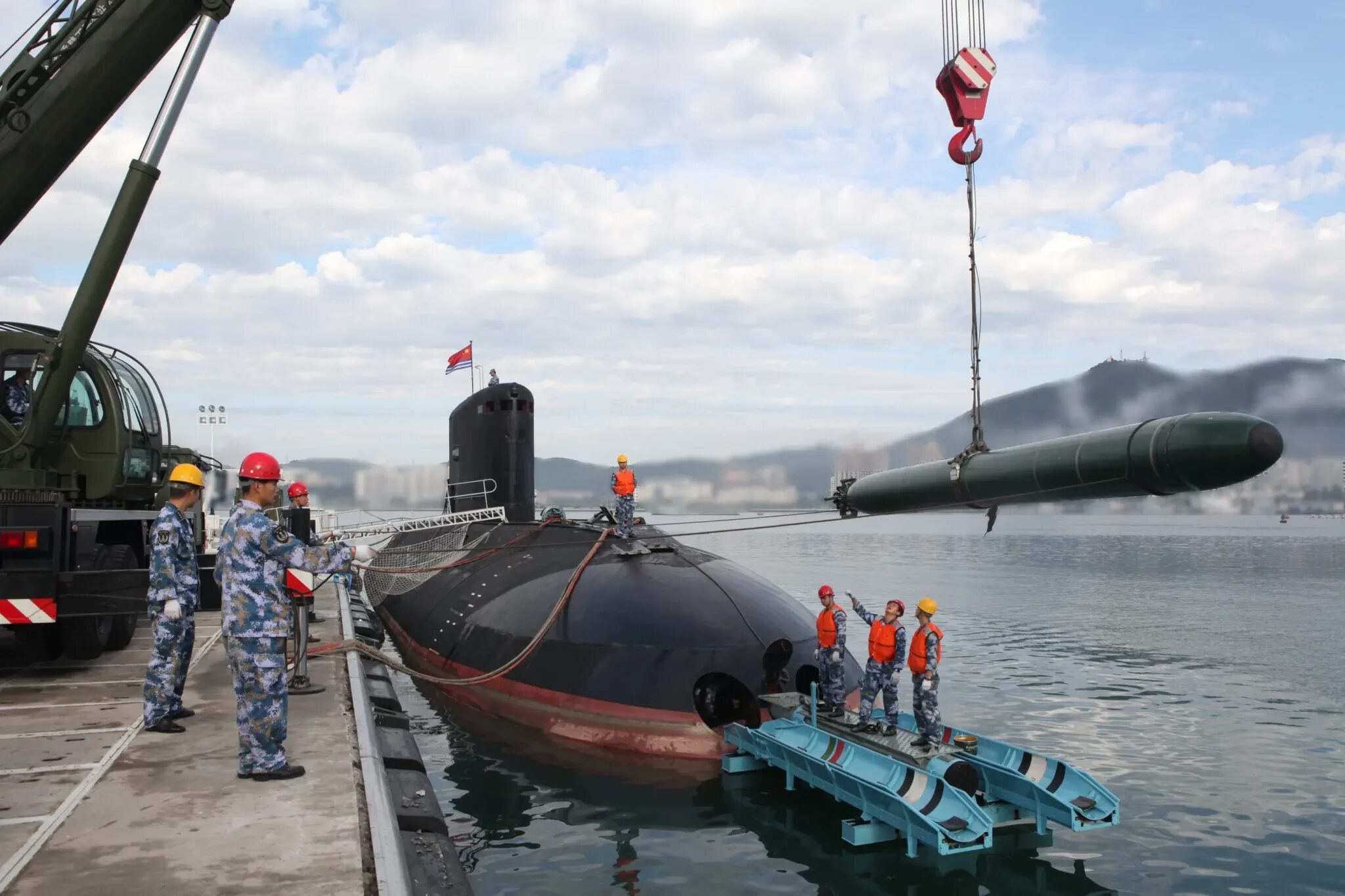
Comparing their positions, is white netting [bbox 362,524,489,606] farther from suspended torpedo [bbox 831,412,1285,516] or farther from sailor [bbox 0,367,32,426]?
suspended torpedo [bbox 831,412,1285,516]

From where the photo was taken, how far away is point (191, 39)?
10.4 metres

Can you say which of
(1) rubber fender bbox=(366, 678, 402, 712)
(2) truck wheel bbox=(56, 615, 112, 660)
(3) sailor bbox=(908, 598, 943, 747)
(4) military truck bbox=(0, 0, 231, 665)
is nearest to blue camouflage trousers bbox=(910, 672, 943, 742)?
(3) sailor bbox=(908, 598, 943, 747)

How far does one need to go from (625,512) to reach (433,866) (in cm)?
940

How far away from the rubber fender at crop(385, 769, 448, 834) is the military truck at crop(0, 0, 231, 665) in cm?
305

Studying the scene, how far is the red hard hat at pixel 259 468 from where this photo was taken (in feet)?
22.5

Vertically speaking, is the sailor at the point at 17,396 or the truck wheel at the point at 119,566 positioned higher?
the sailor at the point at 17,396

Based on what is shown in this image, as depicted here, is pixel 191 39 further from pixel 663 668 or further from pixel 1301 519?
pixel 1301 519

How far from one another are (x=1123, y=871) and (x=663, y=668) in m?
5.32

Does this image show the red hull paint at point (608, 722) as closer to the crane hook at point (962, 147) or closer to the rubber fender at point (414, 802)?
the rubber fender at point (414, 802)

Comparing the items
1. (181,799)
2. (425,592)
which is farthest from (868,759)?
(425,592)

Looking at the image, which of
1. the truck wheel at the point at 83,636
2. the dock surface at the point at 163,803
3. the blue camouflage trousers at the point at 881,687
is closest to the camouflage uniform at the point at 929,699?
the blue camouflage trousers at the point at 881,687

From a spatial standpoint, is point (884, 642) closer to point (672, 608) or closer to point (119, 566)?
point (672, 608)

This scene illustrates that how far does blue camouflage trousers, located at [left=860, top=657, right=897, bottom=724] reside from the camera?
1110 cm

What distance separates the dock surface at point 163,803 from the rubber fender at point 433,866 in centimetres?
71
